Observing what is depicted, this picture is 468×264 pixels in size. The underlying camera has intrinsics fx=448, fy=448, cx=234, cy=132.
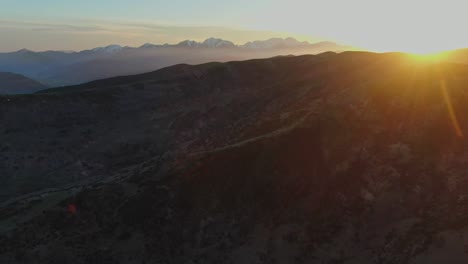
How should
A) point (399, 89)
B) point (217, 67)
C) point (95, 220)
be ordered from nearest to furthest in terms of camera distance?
1. point (95, 220)
2. point (399, 89)
3. point (217, 67)

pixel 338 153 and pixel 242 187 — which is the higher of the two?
pixel 338 153

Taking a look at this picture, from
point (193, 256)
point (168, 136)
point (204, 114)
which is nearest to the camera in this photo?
point (193, 256)

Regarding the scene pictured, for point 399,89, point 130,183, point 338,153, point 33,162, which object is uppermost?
point 399,89

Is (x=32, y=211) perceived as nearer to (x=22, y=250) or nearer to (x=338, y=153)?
(x=22, y=250)

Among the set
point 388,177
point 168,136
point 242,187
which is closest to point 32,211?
point 242,187

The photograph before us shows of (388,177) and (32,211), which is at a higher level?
(388,177)

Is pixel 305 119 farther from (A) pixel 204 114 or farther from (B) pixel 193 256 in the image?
(A) pixel 204 114

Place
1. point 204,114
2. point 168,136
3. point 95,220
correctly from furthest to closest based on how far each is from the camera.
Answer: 1. point 204,114
2. point 168,136
3. point 95,220

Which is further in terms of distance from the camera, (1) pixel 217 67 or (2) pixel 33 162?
(1) pixel 217 67

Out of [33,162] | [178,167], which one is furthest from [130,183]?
[33,162]
